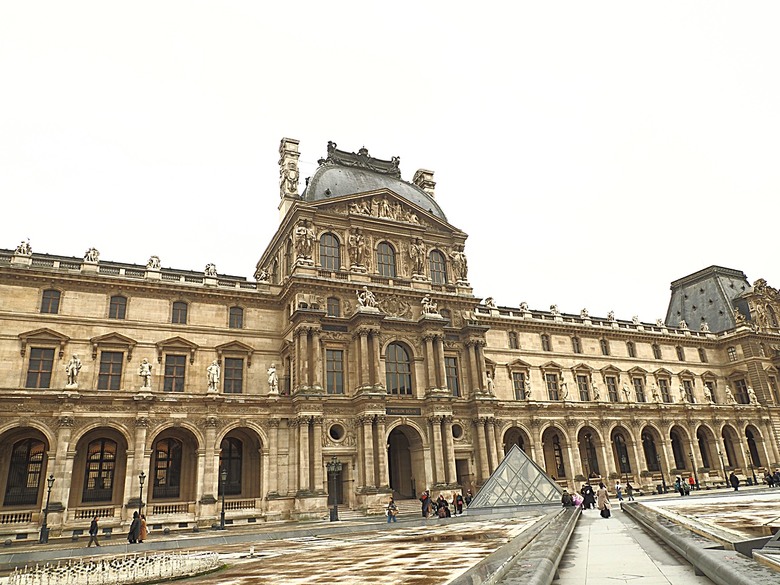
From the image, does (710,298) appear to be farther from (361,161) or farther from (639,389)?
(361,161)

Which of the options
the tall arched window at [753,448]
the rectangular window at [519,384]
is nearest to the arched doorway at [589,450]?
the rectangular window at [519,384]

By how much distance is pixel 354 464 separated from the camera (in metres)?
37.7

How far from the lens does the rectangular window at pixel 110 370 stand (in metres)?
36.7

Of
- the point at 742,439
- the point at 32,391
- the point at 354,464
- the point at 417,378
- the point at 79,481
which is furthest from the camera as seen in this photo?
the point at 742,439

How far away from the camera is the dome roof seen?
46.2m

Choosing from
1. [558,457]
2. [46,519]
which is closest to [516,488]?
[558,457]

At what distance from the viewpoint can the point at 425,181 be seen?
5581 centimetres

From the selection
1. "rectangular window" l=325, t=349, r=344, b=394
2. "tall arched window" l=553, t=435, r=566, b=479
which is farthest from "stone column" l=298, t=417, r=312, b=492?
"tall arched window" l=553, t=435, r=566, b=479

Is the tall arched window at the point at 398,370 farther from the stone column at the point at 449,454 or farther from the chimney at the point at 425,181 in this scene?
the chimney at the point at 425,181

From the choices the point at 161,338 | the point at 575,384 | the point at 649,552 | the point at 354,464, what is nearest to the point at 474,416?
the point at 354,464

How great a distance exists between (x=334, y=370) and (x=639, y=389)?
33.9 metres

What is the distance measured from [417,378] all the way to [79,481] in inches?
896

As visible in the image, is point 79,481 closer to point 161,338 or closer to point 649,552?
point 161,338

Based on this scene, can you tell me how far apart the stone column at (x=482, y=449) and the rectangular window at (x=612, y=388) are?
1911 cm
